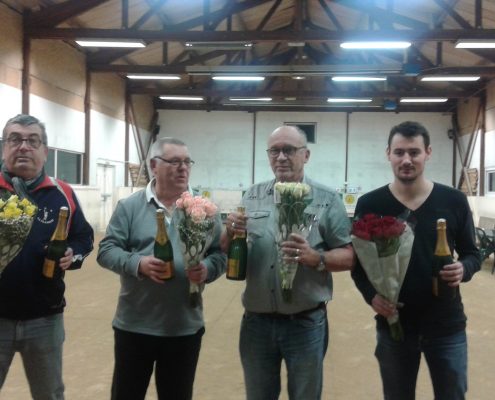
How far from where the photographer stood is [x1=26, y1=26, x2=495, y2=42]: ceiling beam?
8.91m

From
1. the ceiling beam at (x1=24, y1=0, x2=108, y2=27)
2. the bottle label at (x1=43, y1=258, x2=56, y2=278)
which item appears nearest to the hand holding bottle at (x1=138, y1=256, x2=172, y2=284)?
the bottle label at (x1=43, y1=258, x2=56, y2=278)

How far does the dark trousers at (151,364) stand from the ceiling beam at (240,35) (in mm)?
8031

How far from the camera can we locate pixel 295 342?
1961mm

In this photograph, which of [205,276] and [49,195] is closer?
[205,276]

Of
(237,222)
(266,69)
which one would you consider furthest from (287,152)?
(266,69)

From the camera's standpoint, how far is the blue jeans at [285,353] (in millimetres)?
1951

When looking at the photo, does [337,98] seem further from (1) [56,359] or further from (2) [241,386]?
(1) [56,359]

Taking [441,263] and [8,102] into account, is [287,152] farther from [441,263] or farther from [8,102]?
[8,102]

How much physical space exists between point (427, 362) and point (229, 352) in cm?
213

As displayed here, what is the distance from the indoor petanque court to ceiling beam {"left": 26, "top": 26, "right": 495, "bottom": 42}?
16.5 ft

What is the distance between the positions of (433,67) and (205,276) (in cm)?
1148

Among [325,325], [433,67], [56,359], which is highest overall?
[433,67]

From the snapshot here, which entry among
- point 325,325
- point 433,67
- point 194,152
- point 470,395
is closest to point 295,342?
point 325,325

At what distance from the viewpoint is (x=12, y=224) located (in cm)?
162
